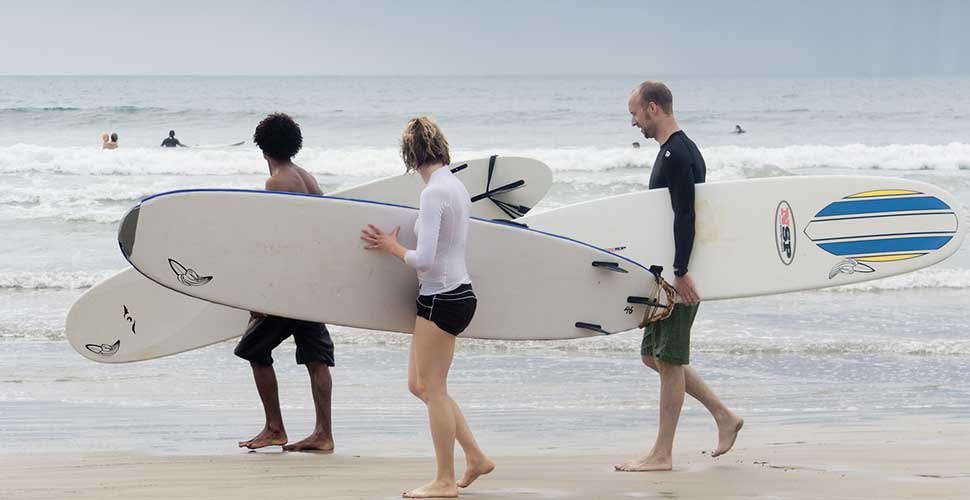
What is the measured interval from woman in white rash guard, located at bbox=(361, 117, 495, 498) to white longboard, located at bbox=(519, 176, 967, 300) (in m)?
1.34

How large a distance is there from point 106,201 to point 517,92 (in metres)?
34.8

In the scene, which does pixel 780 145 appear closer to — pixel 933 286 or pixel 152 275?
pixel 933 286

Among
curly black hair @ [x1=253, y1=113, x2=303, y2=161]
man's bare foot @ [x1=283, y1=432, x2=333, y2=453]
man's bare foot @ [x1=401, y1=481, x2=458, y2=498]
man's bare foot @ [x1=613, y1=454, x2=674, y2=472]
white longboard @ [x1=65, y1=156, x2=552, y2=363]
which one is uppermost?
curly black hair @ [x1=253, y1=113, x2=303, y2=161]

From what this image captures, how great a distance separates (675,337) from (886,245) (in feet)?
4.52

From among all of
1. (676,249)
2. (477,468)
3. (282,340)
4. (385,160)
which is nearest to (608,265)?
(676,249)

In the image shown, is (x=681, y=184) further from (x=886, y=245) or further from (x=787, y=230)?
(x=886, y=245)

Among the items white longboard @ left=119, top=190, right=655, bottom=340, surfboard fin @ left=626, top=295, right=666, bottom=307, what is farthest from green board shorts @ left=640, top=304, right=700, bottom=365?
white longboard @ left=119, top=190, right=655, bottom=340

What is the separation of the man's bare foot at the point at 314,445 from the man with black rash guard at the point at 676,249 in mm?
1174

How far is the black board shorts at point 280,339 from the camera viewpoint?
4086mm

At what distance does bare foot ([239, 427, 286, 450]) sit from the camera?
4.20 metres

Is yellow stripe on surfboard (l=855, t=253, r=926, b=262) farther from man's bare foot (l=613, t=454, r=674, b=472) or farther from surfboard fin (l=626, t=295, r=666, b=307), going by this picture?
man's bare foot (l=613, t=454, r=674, b=472)

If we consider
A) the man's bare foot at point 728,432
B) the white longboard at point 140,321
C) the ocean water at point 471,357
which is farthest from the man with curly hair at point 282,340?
the man's bare foot at point 728,432

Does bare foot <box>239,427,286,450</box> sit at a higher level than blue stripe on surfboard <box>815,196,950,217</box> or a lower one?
lower

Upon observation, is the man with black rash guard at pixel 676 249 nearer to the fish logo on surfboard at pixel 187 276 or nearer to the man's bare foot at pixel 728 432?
the man's bare foot at pixel 728 432
